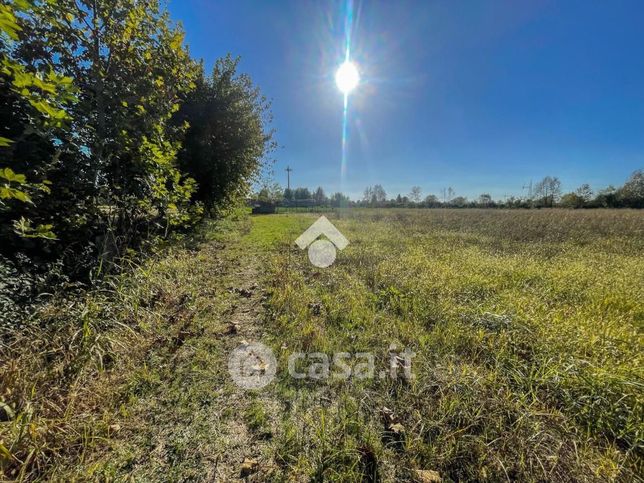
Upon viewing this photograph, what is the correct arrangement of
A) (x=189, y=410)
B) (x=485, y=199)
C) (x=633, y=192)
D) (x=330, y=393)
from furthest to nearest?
(x=485, y=199) < (x=633, y=192) < (x=330, y=393) < (x=189, y=410)

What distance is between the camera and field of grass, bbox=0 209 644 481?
5.09ft

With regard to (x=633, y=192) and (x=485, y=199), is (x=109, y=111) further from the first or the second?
(x=485, y=199)

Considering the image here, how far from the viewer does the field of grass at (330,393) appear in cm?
155

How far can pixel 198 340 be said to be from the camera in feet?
9.37

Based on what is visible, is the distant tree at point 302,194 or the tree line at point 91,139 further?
the distant tree at point 302,194

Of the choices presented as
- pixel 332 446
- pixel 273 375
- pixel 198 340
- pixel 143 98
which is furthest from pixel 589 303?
pixel 143 98

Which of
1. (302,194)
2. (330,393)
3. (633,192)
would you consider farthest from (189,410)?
(302,194)

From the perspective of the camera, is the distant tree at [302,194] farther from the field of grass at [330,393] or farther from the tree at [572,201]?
the field of grass at [330,393]

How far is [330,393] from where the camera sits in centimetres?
216

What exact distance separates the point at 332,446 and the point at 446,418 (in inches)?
34.8

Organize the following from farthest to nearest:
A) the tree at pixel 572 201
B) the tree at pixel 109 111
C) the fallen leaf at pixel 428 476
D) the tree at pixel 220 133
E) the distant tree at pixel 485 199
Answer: the distant tree at pixel 485 199, the tree at pixel 572 201, the tree at pixel 220 133, the tree at pixel 109 111, the fallen leaf at pixel 428 476

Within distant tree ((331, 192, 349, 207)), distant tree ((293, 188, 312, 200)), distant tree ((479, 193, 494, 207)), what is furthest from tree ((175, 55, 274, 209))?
distant tree ((293, 188, 312, 200))

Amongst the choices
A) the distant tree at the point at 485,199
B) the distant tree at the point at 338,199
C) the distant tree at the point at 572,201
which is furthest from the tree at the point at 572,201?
the distant tree at the point at 338,199

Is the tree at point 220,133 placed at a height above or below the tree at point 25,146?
above
